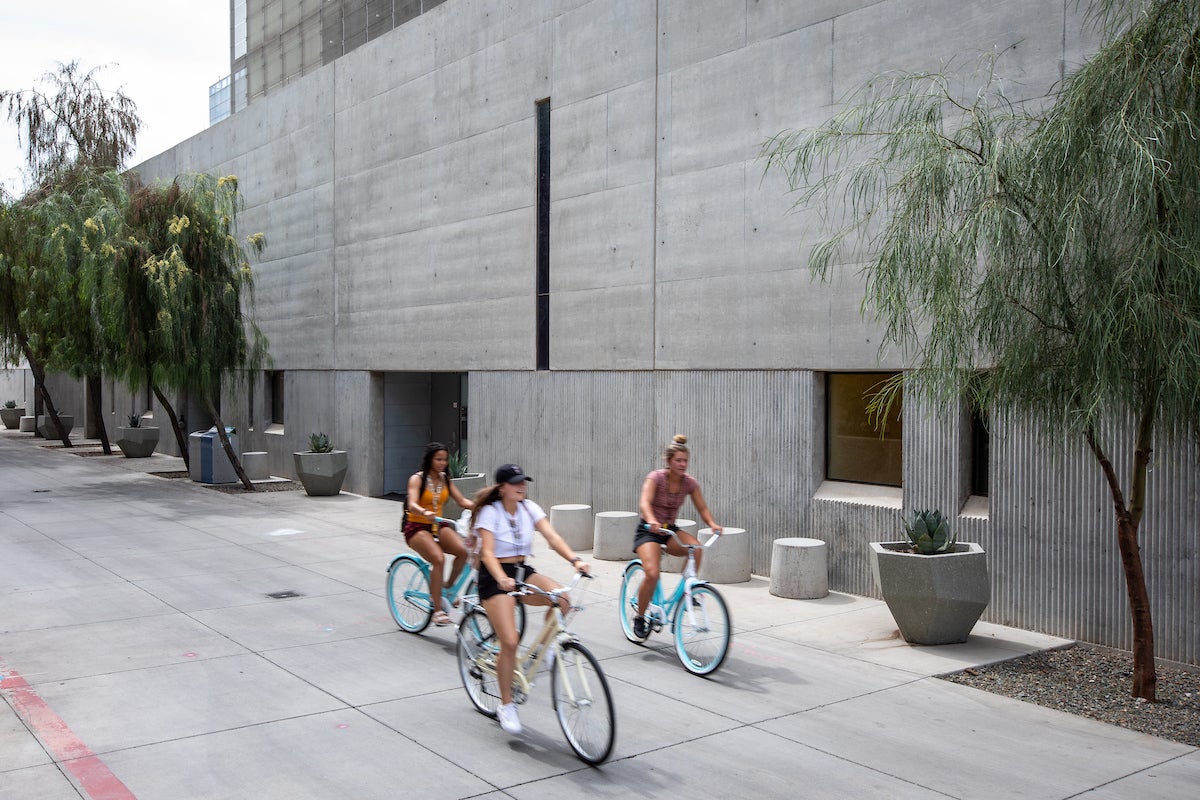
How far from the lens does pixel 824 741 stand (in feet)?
22.3

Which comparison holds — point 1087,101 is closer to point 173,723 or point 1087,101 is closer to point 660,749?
point 660,749

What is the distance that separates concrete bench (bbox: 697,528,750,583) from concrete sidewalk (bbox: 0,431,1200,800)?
271 mm

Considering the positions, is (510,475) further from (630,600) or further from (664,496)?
(630,600)

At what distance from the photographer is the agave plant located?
366 inches

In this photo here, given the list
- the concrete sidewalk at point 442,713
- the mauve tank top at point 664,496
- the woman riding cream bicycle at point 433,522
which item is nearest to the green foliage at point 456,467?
the concrete sidewalk at point 442,713

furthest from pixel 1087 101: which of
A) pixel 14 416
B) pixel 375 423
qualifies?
pixel 14 416

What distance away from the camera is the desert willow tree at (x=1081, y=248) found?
6566mm

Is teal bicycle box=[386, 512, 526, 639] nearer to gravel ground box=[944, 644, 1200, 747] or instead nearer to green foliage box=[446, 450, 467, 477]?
gravel ground box=[944, 644, 1200, 747]

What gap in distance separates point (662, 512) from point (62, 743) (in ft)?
15.7

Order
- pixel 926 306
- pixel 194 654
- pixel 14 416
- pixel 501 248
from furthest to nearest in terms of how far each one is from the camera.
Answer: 1. pixel 14 416
2. pixel 501 248
3. pixel 194 654
4. pixel 926 306

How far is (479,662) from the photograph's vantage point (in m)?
7.03

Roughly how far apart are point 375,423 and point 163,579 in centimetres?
903

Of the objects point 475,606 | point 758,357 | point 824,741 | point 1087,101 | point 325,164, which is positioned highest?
point 325,164

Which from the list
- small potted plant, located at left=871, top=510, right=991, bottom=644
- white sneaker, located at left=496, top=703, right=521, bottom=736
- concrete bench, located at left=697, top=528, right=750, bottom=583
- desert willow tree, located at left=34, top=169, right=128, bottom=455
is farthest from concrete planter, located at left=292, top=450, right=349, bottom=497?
white sneaker, located at left=496, top=703, right=521, bottom=736
